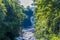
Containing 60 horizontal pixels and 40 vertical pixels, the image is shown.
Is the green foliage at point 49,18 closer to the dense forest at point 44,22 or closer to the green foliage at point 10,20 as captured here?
the dense forest at point 44,22

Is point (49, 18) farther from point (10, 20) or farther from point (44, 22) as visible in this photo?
point (10, 20)

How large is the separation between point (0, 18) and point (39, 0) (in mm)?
5880

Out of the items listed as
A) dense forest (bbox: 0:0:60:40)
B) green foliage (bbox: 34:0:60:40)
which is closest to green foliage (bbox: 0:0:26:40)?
dense forest (bbox: 0:0:60:40)

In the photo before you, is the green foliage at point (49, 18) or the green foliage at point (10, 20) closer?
the green foliage at point (49, 18)

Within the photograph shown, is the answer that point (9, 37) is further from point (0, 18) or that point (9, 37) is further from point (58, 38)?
point (58, 38)

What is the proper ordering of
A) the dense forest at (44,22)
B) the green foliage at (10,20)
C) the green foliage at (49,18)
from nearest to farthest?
the green foliage at (49,18)
the dense forest at (44,22)
the green foliage at (10,20)

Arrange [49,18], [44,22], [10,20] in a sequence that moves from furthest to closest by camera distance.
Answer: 1. [10,20]
2. [44,22]
3. [49,18]

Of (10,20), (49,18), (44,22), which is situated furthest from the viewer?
(10,20)

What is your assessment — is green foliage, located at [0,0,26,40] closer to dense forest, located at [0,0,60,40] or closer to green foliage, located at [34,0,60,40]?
dense forest, located at [0,0,60,40]

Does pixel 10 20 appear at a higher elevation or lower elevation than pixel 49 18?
lower

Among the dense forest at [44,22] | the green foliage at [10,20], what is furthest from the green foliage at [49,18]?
the green foliage at [10,20]

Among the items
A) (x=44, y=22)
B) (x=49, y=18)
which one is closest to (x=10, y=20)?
(x=44, y=22)

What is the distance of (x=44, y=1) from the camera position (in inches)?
693

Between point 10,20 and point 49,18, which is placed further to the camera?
point 10,20
